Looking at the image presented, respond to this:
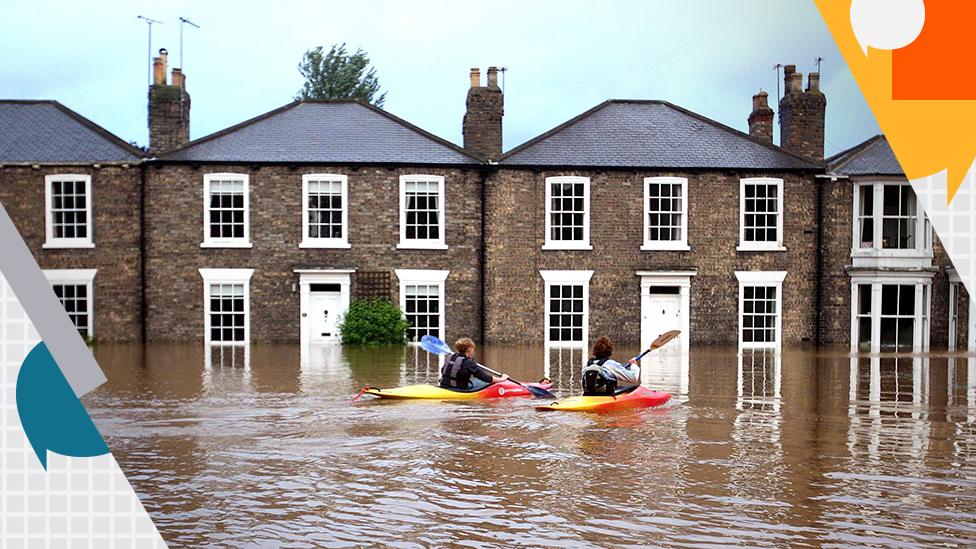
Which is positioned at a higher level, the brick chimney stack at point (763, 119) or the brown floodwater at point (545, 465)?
the brick chimney stack at point (763, 119)

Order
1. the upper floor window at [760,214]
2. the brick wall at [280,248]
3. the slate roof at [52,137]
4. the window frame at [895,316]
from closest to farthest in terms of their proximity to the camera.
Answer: the brick wall at [280,248] < the slate roof at [52,137] < the window frame at [895,316] < the upper floor window at [760,214]

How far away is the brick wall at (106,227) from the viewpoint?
95.3 ft

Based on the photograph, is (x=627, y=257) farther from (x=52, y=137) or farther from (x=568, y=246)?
(x=52, y=137)

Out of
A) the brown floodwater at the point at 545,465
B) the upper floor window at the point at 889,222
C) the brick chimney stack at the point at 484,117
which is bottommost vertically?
the brown floodwater at the point at 545,465

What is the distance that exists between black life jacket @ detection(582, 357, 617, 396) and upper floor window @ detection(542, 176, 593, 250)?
14746mm

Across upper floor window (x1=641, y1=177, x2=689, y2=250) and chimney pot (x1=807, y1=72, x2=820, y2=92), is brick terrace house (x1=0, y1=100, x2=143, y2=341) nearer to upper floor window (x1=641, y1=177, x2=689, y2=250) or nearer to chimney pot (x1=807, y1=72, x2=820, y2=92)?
upper floor window (x1=641, y1=177, x2=689, y2=250)

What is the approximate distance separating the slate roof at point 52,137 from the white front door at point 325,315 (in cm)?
638

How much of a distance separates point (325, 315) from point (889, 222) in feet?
53.6

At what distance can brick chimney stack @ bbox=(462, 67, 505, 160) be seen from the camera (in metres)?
30.0

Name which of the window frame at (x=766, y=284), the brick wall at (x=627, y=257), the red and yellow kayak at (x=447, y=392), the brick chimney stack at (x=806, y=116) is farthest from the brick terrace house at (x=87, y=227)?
→ the brick chimney stack at (x=806, y=116)

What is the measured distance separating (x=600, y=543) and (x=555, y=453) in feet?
11.9

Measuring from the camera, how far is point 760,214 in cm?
3000

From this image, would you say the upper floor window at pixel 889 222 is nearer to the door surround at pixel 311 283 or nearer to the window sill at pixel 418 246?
the window sill at pixel 418 246

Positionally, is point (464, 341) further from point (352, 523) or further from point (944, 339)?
point (944, 339)
